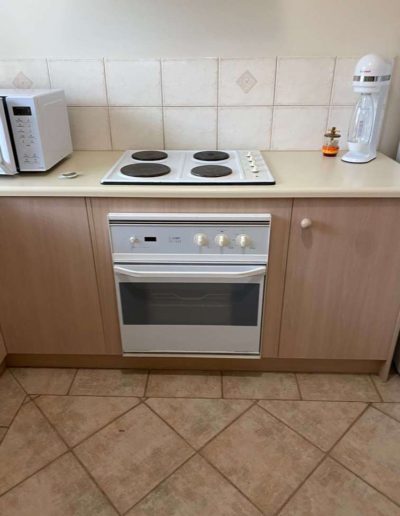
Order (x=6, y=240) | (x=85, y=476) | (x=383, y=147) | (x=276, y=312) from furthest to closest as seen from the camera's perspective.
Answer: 1. (x=383, y=147)
2. (x=276, y=312)
3. (x=6, y=240)
4. (x=85, y=476)

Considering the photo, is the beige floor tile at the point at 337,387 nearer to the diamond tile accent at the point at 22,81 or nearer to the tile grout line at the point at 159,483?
the tile grout line at the point at 159,483

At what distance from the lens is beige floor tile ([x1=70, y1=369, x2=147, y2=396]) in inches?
64.9

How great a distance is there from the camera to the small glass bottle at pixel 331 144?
66.1 inches

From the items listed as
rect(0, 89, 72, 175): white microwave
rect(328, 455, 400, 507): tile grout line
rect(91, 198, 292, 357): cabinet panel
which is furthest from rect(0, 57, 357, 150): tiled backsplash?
rect(328, 455, 400, 507): tile grout line

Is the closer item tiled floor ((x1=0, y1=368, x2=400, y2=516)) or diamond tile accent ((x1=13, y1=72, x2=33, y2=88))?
tiled floor ((x1=0, y1=368, x2=400, y2=516))

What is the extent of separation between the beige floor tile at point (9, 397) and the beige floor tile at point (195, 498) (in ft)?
2.19

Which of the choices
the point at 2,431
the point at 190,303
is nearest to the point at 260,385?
the point at 190,303

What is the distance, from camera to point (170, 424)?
1.50 meters

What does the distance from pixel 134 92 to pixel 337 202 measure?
104 centimetres

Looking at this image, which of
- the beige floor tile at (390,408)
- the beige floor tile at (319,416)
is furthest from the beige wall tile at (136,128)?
the beige floor tile at (390,408)

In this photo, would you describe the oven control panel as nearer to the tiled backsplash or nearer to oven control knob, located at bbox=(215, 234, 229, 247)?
oven control knob, located at bbox=(215, 234, 229, 247)

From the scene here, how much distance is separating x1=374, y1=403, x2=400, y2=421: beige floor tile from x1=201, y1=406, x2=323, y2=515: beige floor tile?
37cm

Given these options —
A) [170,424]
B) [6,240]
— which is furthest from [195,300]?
[6,240]

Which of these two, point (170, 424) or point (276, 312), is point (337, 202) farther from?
point (170, 424)
